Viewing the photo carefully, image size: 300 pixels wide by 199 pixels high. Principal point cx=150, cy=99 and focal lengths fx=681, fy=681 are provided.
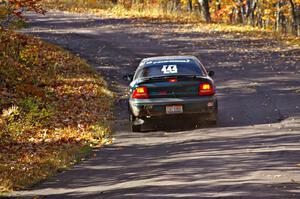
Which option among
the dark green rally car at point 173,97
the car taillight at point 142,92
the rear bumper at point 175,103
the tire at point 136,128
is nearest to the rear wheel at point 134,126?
the tire at point 136,128

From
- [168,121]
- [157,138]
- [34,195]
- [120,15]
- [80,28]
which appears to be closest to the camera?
[34,195]

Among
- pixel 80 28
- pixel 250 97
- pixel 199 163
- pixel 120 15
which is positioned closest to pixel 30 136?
pixel 199 163

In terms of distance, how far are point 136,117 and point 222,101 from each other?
15.3 feet

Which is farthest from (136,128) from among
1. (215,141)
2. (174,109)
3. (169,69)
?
(215,141)

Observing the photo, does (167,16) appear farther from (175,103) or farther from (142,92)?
(175,103)

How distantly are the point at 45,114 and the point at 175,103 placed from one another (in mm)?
→ 4532

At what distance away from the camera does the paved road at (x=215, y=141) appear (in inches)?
393

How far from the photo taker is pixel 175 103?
15719mm

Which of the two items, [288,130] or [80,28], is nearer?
[288,130]

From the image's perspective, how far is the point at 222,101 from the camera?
2008 cm

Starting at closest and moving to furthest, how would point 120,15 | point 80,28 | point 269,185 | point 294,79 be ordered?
point 269,185
point 294,79
point 80,28
point 120,15

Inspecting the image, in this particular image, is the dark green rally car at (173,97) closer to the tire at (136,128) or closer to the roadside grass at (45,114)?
the tire at (136,128)

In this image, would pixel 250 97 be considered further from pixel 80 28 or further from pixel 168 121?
pixel 80 28

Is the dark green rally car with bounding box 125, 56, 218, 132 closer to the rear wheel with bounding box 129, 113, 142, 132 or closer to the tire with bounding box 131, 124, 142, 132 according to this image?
the rear wheel with bounding box 129, 113, 142, 132
